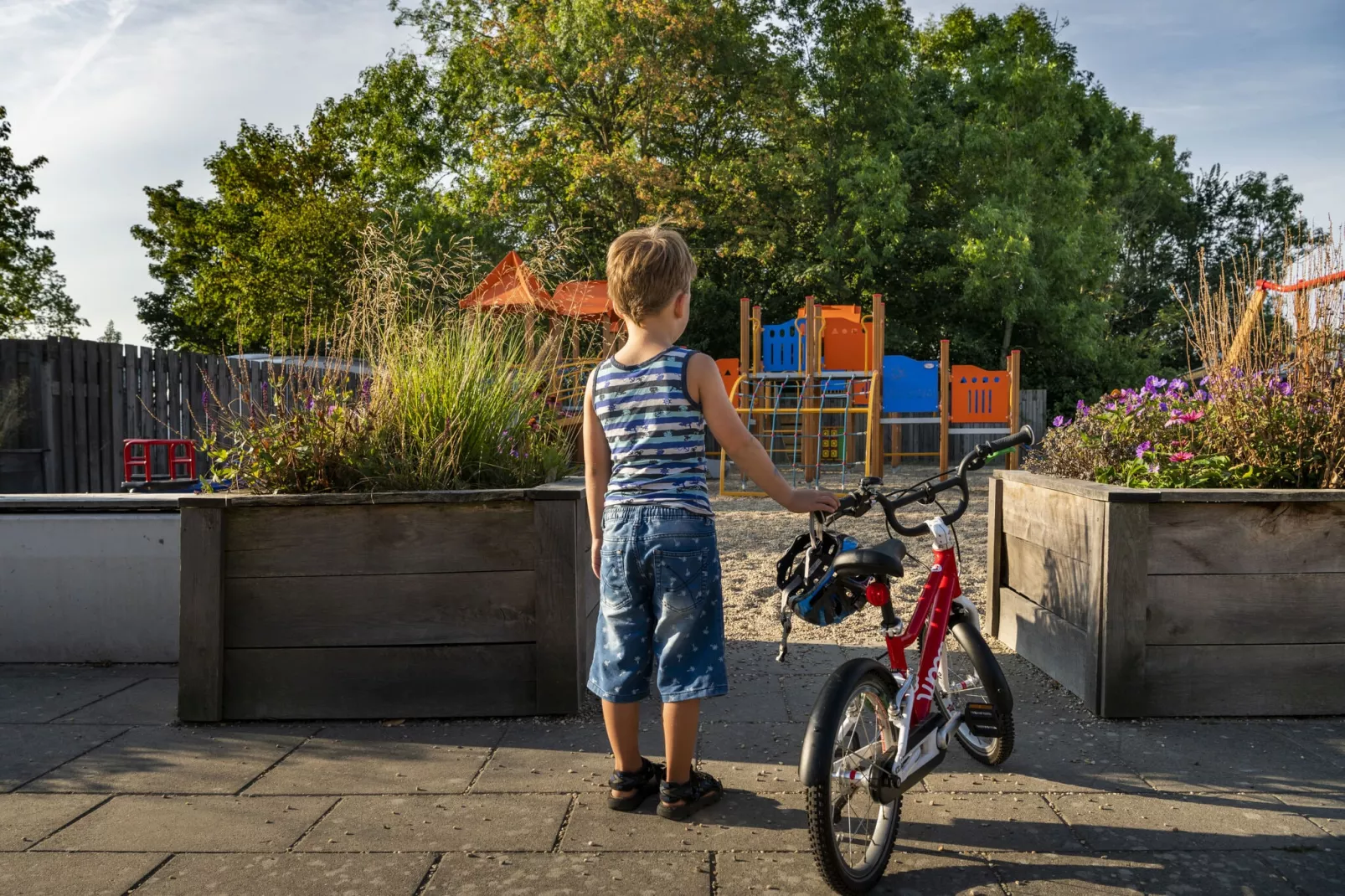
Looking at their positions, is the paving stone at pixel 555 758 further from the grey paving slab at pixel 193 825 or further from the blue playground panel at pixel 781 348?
the blue playground panel at pixel 781 348

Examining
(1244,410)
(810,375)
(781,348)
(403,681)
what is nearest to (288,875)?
(403,681)

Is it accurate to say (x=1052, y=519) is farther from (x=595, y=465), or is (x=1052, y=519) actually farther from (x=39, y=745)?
(x=39, y=745)

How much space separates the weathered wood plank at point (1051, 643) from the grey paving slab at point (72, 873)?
3.19 metres

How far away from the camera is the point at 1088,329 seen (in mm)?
26922

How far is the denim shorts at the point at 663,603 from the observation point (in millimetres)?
2947

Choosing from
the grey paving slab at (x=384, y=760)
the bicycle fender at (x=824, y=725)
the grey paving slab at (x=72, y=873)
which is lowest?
the grey paving slab at (x=72, y=873)

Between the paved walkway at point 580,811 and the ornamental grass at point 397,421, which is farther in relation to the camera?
the ornamental grass at point 397,421

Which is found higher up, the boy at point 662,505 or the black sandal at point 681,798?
the boy at point 662,505

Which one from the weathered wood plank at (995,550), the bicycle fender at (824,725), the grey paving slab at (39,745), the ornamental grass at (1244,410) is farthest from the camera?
the weathered wood plank at (995,550)

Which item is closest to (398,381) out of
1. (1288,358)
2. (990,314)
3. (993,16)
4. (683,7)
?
(1288,358)

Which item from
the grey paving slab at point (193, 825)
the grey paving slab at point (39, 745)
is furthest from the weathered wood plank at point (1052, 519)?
the grey paving slab at point (39, 745)

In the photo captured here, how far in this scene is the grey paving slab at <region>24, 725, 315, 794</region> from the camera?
3340mm

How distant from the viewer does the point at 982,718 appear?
3342mm

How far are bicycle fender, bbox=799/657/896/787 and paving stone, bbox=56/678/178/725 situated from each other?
2.70 m
